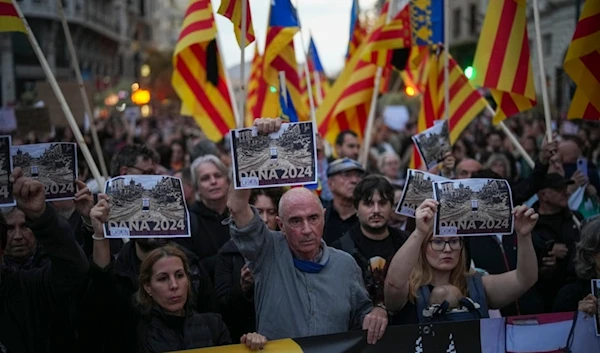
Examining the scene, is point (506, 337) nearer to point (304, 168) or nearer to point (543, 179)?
point (304, 168)

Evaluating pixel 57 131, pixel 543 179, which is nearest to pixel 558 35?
pixel 57 131

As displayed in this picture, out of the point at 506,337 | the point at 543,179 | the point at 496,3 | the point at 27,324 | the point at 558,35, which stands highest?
the point at 558,35

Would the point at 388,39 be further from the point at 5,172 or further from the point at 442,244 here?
the point at 5,172

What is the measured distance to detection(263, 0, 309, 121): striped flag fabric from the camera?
8.13m

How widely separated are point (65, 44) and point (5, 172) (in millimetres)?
49841

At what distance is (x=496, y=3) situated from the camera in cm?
641

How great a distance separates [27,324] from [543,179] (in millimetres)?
A: 3640

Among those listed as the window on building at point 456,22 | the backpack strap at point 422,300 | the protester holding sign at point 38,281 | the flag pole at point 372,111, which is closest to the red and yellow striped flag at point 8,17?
the protester holding sign at point 38,281

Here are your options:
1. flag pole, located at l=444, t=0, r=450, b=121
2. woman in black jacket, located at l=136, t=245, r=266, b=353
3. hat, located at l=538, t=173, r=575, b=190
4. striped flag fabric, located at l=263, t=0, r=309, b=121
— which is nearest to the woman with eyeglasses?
woman in black jacket, located at l=136, t=245, r=266, b=353

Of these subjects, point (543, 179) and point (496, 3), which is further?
point (496, 3)

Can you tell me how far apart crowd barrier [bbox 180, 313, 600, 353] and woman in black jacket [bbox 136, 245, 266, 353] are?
159mm

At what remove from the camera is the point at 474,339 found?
13.0ft

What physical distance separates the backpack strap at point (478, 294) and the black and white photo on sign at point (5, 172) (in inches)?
88.2

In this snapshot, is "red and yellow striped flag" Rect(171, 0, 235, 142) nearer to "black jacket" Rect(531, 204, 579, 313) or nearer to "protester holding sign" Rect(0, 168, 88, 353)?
"black jacket" Rect(531, 204, 579, 313)
